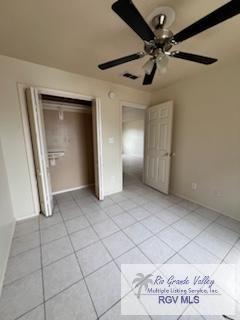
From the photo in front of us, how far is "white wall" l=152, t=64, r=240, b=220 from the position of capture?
218 cm

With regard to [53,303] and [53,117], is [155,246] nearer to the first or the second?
[53,303]

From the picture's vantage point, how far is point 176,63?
2117 millimetres

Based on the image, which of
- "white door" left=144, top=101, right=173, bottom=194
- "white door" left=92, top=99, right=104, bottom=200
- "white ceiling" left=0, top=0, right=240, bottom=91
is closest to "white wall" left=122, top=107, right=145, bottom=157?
"white door" left=144, top=101, right=173, bottom=194

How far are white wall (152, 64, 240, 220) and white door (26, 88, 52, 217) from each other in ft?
8.49

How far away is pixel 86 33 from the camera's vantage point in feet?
4.96

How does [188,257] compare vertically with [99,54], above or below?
below

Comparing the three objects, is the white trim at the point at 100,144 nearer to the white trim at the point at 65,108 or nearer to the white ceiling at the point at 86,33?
the white ceiling at the point at 86,33

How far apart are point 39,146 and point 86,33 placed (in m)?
1.59

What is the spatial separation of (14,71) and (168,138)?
9.31 ft

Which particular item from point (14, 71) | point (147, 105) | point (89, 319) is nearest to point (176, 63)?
point (147, 105)

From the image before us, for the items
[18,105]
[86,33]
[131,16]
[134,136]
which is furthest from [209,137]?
[134,136]

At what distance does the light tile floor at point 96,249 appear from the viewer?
45.7 inches

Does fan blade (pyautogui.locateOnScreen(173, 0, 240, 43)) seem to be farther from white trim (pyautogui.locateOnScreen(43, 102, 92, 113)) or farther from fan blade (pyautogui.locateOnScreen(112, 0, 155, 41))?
white trim (pyautogui.locateOnScreen(43, 102, 92, 113))

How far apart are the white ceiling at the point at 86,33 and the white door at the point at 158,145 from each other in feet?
3.07
